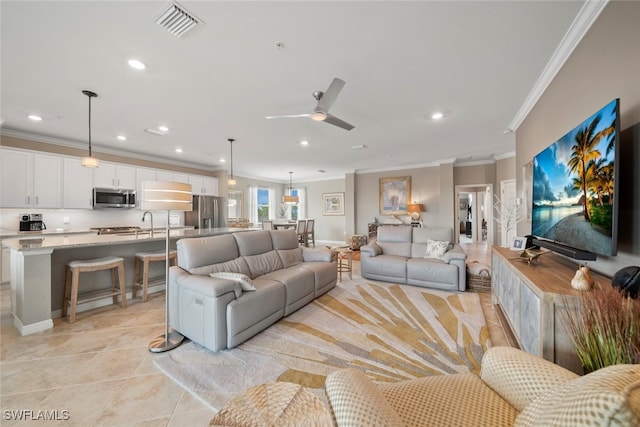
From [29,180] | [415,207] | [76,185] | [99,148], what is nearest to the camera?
[29,180]

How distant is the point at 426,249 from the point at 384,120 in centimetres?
232

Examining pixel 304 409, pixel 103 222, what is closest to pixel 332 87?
pixel 304 409

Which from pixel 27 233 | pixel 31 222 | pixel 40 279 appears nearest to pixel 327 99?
pixel 40 279

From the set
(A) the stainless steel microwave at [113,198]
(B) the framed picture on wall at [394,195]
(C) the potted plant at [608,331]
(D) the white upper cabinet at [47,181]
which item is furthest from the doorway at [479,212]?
(D) the white upper cabinet at [47,181]

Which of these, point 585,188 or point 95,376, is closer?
point 585,188

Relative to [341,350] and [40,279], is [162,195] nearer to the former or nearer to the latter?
[40,279]

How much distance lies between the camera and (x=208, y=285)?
2.20 m

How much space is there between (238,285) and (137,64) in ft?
7.62

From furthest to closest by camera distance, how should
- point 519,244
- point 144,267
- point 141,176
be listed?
point 141,176 < point 144,267 < point 519,244

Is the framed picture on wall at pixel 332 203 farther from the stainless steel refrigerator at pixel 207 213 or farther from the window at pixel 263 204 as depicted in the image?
the stainless steel refrigerator at pixel 207 213

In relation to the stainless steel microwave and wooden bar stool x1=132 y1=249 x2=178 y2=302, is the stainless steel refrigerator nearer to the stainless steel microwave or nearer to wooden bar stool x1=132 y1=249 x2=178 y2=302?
the stainless steel microwave

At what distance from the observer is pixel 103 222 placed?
5.34 m

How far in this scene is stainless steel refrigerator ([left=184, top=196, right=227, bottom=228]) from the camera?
6.61 meters

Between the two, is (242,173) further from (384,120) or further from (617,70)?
(617,70)
